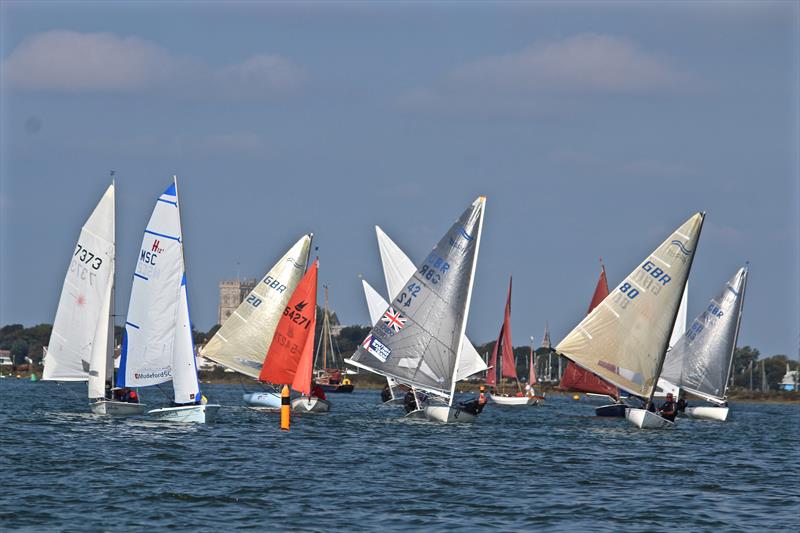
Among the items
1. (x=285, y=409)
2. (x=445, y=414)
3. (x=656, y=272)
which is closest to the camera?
(x=285, y=409)

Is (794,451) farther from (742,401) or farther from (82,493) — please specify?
(742,401)

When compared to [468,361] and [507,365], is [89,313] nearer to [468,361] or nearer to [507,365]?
[468,361]

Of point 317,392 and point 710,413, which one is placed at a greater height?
point 317,392

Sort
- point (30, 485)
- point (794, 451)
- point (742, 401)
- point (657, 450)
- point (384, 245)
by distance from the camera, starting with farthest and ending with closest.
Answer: point (742, 401) → point (384, 245) → point (794, 451) → point (657, 450) → point (30, 485)

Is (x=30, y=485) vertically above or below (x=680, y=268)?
below

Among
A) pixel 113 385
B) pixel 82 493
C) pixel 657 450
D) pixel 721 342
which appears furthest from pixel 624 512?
pixel 721 342

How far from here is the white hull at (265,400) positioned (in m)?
67.0

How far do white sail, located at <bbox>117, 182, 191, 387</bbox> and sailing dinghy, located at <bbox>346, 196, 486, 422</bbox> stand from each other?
8778 millimetres

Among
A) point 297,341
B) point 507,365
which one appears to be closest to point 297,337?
point 297,341

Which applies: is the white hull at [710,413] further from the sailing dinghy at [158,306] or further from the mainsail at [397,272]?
the sailing dinghy at [158,306]

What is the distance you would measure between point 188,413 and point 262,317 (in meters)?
20.9

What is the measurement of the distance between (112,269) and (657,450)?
2310cm

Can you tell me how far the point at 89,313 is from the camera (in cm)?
5475

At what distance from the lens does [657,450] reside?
46.7 metres
